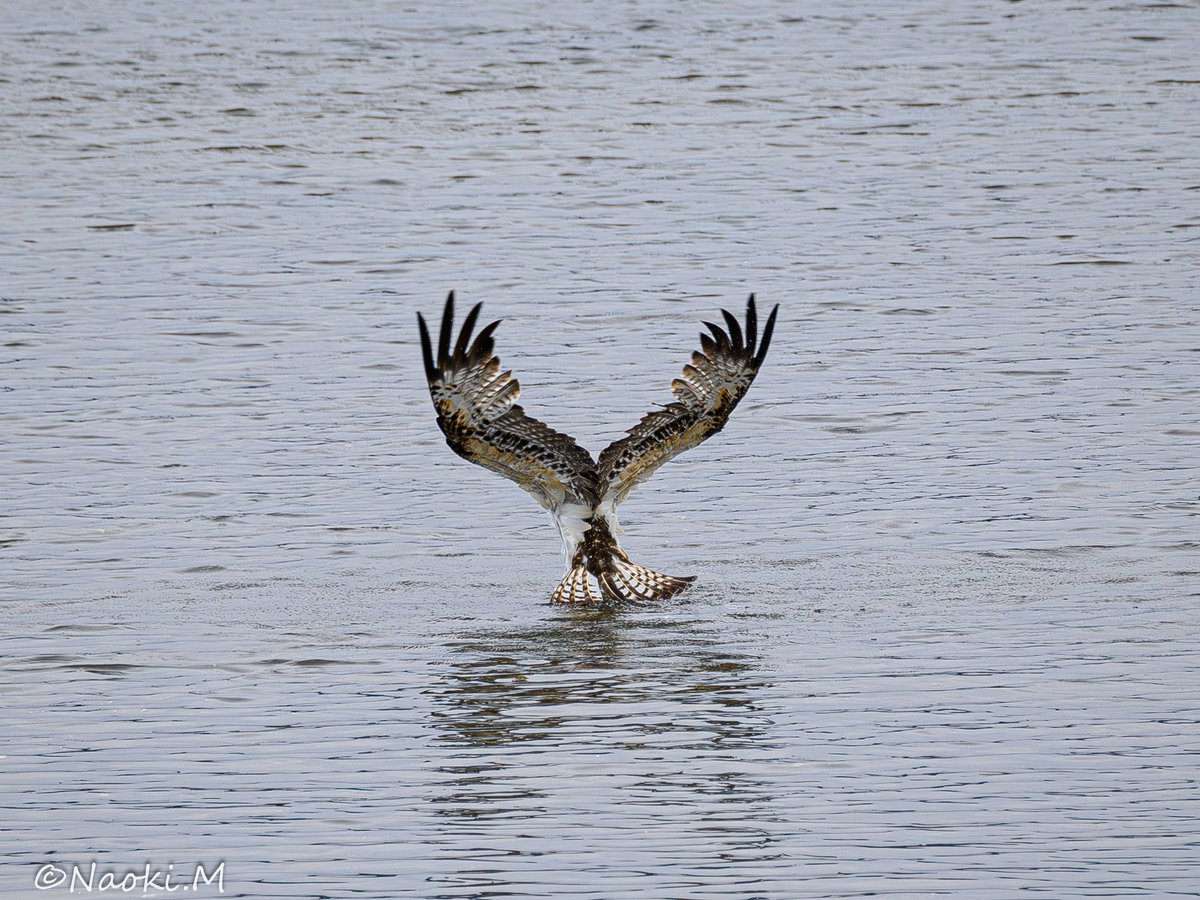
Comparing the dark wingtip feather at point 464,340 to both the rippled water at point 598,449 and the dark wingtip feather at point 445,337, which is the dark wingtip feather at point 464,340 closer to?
the dark wingtip feather at point 445,337

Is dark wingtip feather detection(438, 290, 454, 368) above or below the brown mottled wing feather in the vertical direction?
above

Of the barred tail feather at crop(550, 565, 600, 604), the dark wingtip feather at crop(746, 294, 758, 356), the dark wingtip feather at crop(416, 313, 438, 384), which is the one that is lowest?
the barred tail feather at crop(550, 565, 600, 604)

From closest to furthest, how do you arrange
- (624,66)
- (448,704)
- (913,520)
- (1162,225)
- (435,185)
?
(448,704) → (913,520) → (1162,225) → (435,185) → (624,66)

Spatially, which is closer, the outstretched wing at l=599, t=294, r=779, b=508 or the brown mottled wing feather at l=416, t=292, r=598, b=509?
the brown mottled wing feather at l=416, t=292, r=598, b=509

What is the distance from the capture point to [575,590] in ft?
33.4

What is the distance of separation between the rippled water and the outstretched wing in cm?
65

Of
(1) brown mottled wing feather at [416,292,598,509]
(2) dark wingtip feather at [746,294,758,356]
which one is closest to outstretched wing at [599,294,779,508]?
(2) dark wingtip feather at [746,294,758,356]

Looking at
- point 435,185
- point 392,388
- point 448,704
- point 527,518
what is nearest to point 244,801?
point 448,704

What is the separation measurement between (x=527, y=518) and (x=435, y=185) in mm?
8472

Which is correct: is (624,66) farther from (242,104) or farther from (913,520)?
(913,520)

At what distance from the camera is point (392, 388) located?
14.2 meters

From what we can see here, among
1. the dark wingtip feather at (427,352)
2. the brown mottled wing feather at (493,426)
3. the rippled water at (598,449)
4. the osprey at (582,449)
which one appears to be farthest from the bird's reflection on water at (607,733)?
the dark wingtip feather at (427,352)

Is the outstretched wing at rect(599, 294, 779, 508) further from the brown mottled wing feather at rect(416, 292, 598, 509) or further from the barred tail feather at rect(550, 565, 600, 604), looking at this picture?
the barred tail feather at rect(550, 565, 600, 604)

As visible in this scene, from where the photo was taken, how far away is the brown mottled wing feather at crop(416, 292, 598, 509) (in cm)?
955
